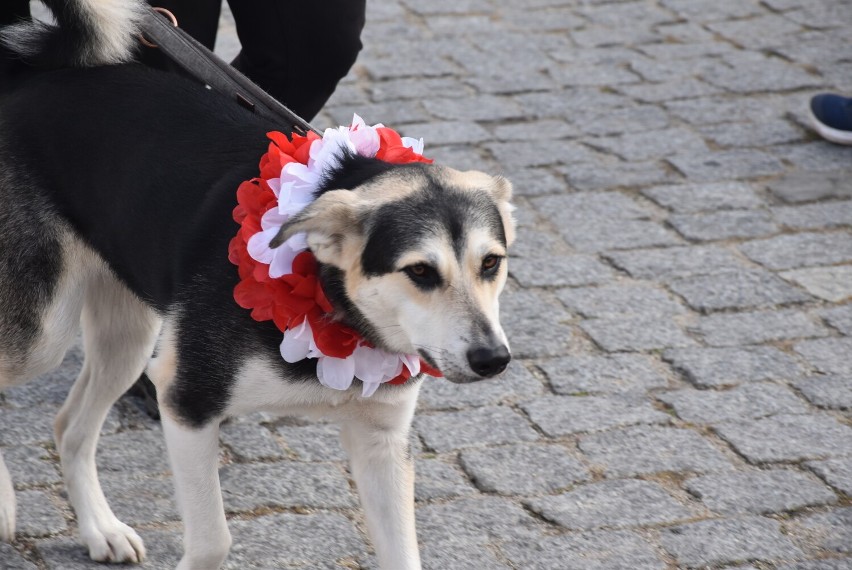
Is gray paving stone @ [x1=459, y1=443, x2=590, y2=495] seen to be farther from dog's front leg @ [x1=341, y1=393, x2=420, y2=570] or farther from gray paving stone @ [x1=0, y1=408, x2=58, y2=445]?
gray paving stone @ [x1=0, y1=408, x2=58, y2=445]

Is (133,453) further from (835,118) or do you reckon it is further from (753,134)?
(835,118)

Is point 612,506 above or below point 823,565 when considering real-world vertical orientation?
below

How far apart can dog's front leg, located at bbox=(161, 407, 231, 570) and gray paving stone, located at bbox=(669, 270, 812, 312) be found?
2.78 m

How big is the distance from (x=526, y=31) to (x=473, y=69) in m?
0.85

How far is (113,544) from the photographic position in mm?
3770

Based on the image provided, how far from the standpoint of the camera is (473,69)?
8.20m

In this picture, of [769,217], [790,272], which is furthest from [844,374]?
[769,217]

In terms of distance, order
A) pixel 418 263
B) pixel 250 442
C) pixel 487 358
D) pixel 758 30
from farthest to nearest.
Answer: pixel 758 30
pixel 250 442
pixel 418 263
pixel 487 358

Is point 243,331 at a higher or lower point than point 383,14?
higher

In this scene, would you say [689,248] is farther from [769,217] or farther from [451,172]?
[451,172]

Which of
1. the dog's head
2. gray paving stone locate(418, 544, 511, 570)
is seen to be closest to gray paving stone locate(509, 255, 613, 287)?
gray paving stone locate(418, 544, 511, 570)

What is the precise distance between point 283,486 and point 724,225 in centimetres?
300

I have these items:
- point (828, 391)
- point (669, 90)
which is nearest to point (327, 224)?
point (828, 391)

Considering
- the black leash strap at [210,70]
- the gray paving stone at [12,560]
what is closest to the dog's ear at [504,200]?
the black leash strap at [210,70]
